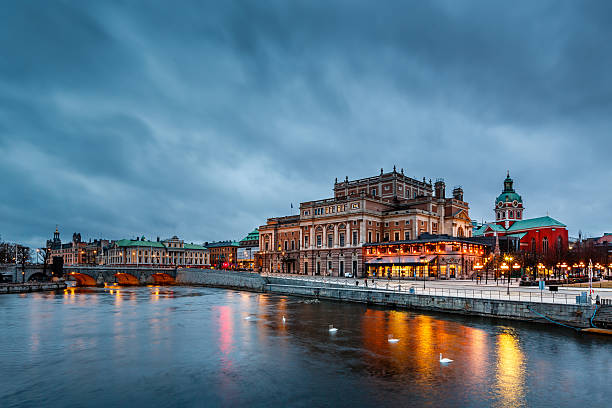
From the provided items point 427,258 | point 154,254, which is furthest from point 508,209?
point 154,254

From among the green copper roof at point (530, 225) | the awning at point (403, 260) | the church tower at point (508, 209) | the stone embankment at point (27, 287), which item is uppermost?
the church tower at point (508, 209)

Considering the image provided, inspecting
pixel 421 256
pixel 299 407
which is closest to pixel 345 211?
pixel 421 256

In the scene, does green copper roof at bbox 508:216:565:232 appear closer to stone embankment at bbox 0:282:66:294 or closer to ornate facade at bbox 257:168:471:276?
ornate facade at bbox 257:168:471:276

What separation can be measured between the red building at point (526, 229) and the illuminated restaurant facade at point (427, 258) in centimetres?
2114

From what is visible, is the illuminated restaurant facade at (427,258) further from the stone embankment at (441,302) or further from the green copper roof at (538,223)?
the green copper roof at (538,223)

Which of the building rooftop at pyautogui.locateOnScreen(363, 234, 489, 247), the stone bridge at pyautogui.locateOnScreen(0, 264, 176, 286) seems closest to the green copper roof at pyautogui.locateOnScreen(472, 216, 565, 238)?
the building rooftop at pyautogui.locateOnScreen(363, 234, 489, 247)

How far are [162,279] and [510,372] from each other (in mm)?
108928

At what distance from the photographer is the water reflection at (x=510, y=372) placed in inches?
795

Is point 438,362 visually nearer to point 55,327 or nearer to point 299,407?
point 299,407

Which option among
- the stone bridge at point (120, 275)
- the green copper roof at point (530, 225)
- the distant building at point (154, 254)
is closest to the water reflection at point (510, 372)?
the stone bridge at point (120, 275)

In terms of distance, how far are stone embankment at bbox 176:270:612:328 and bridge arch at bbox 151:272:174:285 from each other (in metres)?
37.0

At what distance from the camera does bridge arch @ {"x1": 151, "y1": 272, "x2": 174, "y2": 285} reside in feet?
384

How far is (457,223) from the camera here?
109 m

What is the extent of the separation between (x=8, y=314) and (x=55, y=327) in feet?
45.3
